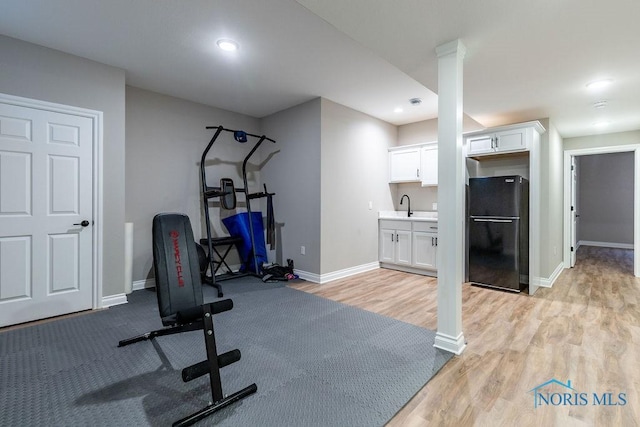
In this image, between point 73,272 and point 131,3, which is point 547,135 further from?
point 73,272

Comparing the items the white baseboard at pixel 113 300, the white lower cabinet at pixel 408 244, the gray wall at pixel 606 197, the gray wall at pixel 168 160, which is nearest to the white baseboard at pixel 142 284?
the gray wall at pixel 168 160

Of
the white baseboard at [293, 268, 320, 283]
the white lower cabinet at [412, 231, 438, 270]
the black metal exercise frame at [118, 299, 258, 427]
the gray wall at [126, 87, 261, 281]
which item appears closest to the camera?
the black metal exercise frame at [118, 299, 258, 427]

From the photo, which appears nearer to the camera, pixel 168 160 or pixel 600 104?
pixel 600 104

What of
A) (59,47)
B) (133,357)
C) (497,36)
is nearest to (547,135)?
(497,36)

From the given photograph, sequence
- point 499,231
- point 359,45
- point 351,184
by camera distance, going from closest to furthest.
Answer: point 359,45 < point 499,231 < point 351,184

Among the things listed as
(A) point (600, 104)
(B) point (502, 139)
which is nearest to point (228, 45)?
(B) point (502, 139)

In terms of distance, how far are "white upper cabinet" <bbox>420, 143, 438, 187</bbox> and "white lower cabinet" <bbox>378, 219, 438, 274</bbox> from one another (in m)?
0.72

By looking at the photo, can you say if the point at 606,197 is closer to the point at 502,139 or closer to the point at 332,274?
the point at 502,139

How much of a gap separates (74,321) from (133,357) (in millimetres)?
1201

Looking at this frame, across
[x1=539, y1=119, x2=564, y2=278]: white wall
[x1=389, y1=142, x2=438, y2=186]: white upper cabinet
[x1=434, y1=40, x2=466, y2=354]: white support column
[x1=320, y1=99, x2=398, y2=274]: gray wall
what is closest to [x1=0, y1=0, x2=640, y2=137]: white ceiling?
[x1=434, y1=40, x2=466, y2=354]: white support column

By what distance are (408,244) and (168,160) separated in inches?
151

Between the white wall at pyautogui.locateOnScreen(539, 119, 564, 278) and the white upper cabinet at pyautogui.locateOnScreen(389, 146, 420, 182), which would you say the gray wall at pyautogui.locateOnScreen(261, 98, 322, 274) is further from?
the white wall at pyautogui.locateOnScreen(539, 119, 564, 278)

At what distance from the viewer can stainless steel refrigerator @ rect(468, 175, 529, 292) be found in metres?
A: 3.83

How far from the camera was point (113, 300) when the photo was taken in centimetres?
333
